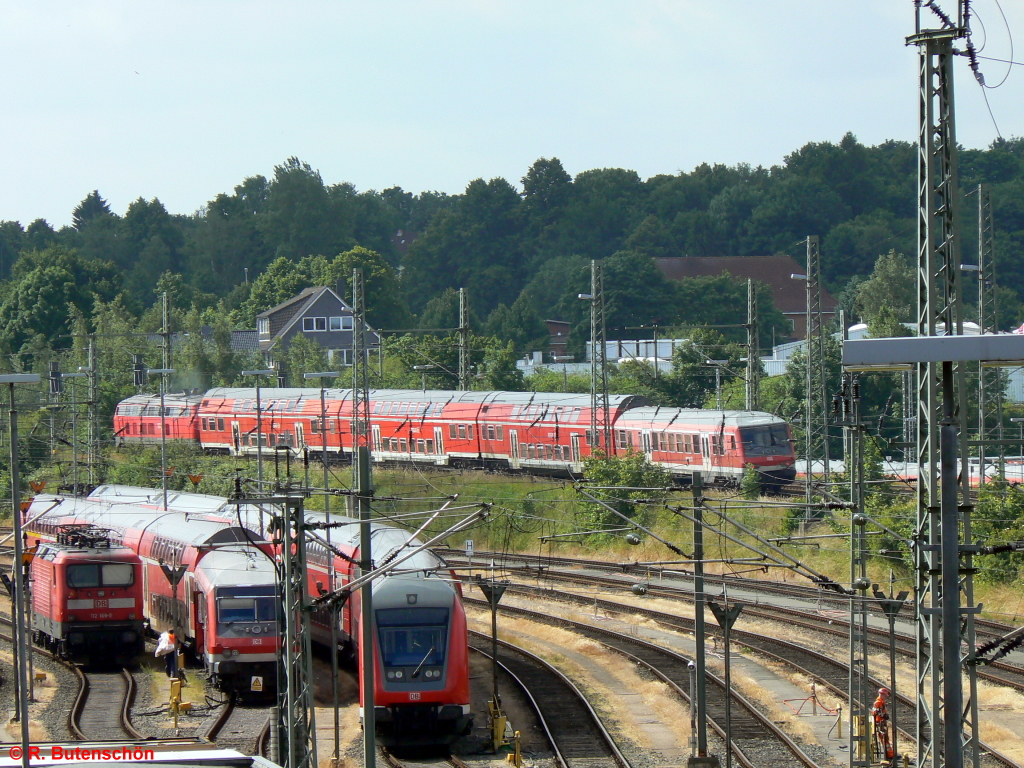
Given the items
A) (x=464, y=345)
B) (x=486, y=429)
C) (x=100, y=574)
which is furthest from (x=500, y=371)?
(x=100, y=574)

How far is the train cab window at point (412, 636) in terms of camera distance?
19766 millimetres

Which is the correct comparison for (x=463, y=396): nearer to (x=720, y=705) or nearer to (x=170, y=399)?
(x=170, y=399)

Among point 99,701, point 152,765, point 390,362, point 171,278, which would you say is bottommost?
point 99,701

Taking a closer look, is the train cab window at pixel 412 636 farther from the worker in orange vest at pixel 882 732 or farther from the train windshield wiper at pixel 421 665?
the worker in orange vest at pixel 882 732

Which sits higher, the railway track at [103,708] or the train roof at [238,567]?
the train roof at [238,567]

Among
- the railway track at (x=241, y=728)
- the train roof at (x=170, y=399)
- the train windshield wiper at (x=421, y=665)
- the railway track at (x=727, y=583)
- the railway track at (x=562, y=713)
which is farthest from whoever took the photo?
the train roof at (x=170, y=399)

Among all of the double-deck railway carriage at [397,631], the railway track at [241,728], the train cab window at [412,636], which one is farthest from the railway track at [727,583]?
the railway track at [241,728]

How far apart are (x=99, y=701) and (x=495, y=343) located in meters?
41.5

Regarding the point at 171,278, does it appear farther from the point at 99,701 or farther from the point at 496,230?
the point at 99,701

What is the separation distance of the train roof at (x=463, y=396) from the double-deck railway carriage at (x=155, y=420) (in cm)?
195

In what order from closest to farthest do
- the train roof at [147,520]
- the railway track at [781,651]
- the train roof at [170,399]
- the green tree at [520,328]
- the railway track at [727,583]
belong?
1. the railway track at [781,651]
2. the train roof at [147,520]
3. the railway track at [727,583]
4. the train roof at [170,399]
5. the green tree at [520,328]

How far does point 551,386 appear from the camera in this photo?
64.4 meters

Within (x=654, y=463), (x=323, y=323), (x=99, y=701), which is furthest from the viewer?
(x=323, y=323)

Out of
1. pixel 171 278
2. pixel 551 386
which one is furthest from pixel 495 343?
pixel 171 278
